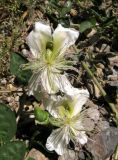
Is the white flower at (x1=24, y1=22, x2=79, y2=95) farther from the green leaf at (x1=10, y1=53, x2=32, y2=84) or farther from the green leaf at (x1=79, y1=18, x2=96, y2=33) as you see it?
the green leaf at (x1=79, y1=18, x2=96, y2=33)

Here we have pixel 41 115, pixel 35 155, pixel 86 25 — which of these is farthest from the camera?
pixel 86 25

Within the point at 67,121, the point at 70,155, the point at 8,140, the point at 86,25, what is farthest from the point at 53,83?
the point at 86,25

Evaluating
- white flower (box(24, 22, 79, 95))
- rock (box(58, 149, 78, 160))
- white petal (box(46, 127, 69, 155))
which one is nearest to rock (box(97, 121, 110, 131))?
rock (box(58, 149, 78, 160))

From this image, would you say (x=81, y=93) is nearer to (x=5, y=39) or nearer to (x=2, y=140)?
(x=2, y=140)

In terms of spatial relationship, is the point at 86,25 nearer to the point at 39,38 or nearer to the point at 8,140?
the point at 39,38

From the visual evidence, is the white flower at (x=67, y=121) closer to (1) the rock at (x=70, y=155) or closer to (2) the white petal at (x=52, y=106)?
(2) the white petal at (x=52, y=106)

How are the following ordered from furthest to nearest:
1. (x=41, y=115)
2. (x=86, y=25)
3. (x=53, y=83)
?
(x=86, y=25) → (x=53, y=83) → (x=41, y=115)

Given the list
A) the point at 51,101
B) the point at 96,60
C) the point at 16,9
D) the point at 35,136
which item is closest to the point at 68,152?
the point at 35,136
